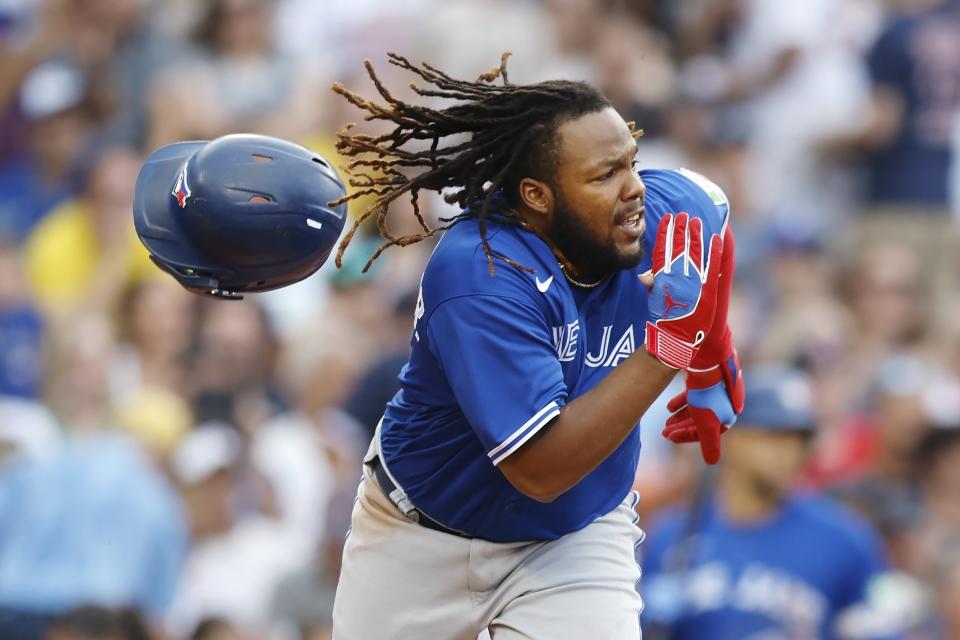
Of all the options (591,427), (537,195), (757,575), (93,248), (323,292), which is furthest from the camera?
(323,292)

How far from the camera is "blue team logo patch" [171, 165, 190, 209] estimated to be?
4102mm

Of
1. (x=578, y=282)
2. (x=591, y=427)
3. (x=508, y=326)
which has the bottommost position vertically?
(x=591, y=427)

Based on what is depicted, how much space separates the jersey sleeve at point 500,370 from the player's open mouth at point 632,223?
0.31 metres

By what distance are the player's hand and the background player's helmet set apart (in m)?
0.93

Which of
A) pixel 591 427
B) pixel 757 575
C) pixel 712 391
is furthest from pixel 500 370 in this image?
pixel 757 575

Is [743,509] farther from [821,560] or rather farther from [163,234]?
[163,234]

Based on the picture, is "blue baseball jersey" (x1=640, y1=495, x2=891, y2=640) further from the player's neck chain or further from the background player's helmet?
the background player's helmet

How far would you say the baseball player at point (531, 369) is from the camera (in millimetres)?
3699

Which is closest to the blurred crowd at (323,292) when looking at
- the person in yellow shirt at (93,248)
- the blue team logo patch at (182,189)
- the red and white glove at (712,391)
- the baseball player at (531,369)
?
the person in yellow shirt at (93,248)

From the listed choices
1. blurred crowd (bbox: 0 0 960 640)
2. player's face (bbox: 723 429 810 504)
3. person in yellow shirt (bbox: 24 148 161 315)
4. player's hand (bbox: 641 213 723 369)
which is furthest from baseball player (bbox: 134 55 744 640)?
person in yellow shirt (bbox: 24 148 161 315)

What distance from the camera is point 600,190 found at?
12.7 ft

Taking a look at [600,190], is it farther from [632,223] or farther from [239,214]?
[239,214]

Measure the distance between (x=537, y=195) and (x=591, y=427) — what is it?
2.11 ft

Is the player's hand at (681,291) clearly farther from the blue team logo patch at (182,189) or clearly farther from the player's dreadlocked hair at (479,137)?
the blue team logo patch at (182,189)
